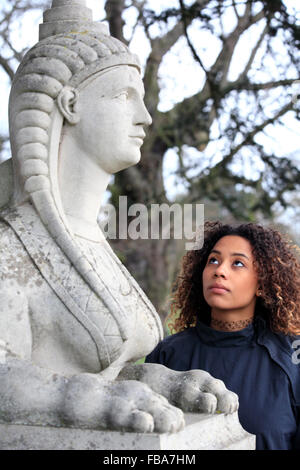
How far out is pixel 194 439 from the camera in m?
2.10

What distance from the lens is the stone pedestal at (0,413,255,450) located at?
194 centimetres

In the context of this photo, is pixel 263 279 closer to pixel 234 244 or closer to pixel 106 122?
pixel 234 244

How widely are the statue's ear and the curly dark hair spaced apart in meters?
1.21

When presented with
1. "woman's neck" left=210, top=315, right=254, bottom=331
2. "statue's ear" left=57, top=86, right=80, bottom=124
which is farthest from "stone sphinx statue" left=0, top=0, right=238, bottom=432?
"woman's neck" left=210, top=315, right=254, bottom=331

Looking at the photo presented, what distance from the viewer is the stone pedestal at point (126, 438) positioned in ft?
6.35

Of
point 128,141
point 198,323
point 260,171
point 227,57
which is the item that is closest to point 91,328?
point 128,141

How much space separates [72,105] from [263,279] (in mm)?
1353

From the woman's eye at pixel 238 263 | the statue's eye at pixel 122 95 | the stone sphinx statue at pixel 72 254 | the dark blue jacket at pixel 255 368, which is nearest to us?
the stone sphinx statue at pixel 72 254

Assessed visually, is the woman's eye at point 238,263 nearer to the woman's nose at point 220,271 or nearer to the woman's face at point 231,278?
the woman's face at point 231,278

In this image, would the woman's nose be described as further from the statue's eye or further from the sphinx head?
the statue's eye

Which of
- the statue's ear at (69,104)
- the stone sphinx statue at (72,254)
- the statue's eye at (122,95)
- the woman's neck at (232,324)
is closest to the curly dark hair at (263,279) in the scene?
the woman's neck at (232,324)

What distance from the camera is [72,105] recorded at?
8.43 feet

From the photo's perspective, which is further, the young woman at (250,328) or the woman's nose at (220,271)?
the woman's nose at (220,271)

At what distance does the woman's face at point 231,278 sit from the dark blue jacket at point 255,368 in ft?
0.42
